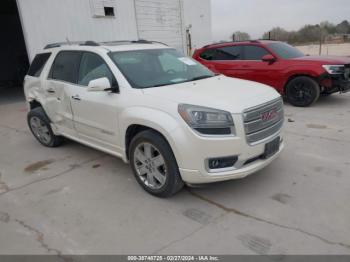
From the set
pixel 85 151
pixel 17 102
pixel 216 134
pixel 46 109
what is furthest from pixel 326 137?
pixel 17 102

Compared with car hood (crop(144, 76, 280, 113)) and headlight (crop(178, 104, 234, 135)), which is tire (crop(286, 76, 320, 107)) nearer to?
car hood (crop(144, 76, 280, 113))

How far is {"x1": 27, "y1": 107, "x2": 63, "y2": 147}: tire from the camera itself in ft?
17.6

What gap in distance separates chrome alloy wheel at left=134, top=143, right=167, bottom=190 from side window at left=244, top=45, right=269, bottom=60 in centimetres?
562

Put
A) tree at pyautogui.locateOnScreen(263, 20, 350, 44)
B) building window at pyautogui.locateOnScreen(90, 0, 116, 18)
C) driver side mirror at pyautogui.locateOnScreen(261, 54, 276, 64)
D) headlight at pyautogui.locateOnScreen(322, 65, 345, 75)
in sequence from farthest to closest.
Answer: tree at pyautogui.locateOnScreen(263, 20, 350, 44)
building window at pyautogui.locateOnScreen(90, 0, 116, 18)
driver side mirror at pyautogui.locateOnScreen(261, 54, 276, 64)
headlight at pyautogui.locateOnScreen(322, 65, 345, 75)

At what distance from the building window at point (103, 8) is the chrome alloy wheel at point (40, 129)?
234 inches

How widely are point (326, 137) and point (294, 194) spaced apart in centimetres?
229

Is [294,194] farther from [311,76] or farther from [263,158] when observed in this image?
[311,76]

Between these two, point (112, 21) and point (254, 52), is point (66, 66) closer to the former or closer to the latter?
point (254, 52)

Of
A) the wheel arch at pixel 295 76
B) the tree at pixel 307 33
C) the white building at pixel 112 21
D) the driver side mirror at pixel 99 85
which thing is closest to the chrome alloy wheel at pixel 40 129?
the driver side mirror at pixel 99 85

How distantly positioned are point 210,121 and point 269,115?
2.69 ft

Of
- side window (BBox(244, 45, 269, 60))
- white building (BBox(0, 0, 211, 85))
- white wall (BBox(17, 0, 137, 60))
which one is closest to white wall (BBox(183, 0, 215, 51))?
white building (BBox(0, 0, 211, 85))

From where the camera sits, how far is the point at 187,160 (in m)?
3.13

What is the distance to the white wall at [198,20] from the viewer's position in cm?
1367

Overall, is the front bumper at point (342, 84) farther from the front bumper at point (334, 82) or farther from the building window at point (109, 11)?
the building window at point (109, 11)
